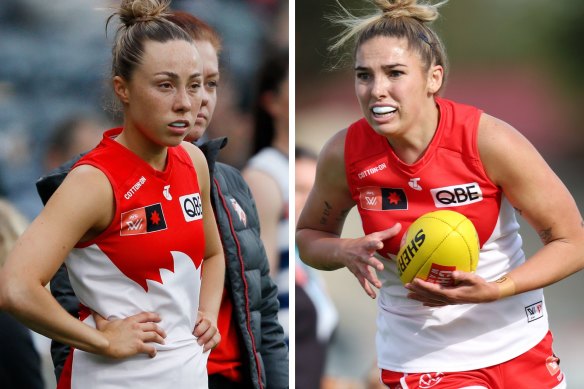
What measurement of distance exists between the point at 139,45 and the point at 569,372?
3.56 metres

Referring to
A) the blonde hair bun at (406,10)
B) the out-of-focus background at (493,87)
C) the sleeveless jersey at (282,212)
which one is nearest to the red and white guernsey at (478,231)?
the blonde hair bun at (406,10)

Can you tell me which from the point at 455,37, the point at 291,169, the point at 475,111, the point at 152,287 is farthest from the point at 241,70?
the point at 152,287

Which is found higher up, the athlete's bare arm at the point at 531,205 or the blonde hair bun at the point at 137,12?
the blonde hair bun at the point at 137,12

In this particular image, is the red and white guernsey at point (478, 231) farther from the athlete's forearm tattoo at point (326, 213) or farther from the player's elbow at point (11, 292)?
the player's elbow at point (11, 292)

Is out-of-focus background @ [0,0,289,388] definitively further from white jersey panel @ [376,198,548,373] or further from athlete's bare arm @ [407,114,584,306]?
athlete's bare arm @ [407,114,584,306]

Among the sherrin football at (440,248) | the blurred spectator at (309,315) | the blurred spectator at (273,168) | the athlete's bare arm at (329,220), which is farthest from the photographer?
the blurred spectator at (309,315)

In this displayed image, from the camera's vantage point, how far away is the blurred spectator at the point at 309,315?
561cm

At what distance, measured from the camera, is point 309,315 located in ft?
18.5

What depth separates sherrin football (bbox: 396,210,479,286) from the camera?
11.1 feet

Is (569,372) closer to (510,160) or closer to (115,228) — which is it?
(510,160)

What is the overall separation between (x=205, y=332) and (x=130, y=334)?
1.25 feet

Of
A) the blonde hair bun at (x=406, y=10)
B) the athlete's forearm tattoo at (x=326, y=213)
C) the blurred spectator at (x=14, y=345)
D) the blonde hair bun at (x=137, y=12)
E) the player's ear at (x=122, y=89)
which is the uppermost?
the blonde hair bun at (x=406, y=10)

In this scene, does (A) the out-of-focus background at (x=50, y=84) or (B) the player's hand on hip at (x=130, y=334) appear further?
(A) the out-of-focus background at (x=50, y=84)

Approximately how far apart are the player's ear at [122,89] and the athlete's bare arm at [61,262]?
299 millimetres
